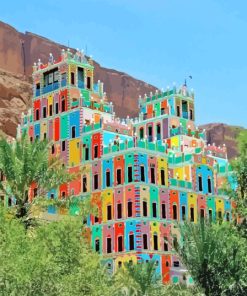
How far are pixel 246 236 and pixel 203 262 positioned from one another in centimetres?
217

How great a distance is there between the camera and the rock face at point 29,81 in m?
109

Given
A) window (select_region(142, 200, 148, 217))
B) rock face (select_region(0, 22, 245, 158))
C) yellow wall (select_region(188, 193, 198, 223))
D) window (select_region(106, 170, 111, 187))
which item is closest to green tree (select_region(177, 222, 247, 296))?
window (select_region(142, 200, 148, 217))

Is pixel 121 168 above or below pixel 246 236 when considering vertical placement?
above

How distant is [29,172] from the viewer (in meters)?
32.0

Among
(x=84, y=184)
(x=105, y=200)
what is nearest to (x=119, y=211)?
(x=105, y=200)

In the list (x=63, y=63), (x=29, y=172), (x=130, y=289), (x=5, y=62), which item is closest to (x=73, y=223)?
(x=29, y=172)

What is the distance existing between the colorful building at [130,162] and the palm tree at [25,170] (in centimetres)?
2173

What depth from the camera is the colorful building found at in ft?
189

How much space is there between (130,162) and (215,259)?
30.1m

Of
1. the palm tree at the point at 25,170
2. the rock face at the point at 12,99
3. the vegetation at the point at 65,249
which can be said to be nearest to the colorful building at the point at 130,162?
the palm tree at the point at 25,170

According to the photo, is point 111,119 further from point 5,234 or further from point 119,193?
point 5,234

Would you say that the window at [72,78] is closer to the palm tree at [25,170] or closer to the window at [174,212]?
the window at [174,212]

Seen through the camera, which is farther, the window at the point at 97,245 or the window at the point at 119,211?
the window at the point at 97,245

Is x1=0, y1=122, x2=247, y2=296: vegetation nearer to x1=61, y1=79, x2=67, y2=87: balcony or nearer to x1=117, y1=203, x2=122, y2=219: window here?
x1=117, y1=203, x2=122, y2=219: window
